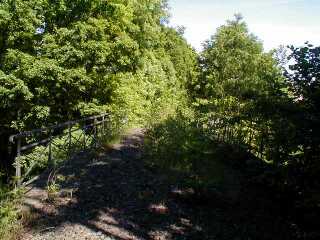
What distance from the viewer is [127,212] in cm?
830

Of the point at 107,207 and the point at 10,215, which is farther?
the point at 107,207

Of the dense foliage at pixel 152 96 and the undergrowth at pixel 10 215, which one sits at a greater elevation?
the dense foliage at pixel 152 96

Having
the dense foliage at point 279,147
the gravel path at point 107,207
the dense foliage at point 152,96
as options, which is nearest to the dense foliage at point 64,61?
the dense foliage at point 152,96

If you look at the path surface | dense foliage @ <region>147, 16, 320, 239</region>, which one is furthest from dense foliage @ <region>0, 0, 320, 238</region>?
the path surface

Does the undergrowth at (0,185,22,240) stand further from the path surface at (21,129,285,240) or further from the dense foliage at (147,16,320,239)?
the dense foliage at (147,16,320,239)

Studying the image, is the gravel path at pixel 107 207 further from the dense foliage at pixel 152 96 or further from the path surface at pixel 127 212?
the dense foliage at pixel 152 96

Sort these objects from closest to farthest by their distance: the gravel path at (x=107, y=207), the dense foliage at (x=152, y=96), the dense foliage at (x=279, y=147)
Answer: the gravel path at (x=107, y=207) → the dense foliage at (x=279, y=147) → the dense foliage at (x=152, y=96)

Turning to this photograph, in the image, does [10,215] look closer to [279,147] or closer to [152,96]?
[279,147]

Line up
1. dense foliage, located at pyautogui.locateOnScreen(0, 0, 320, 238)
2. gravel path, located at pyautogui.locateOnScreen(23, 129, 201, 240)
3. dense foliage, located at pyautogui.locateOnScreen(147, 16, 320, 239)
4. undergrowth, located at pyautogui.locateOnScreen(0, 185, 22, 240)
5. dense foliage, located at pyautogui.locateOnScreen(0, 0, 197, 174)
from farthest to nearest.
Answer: dense foliage, located at pyautogui.locateOnScreen(0, 0, 197, 174), dense foliage, located at pyautogui.locateOnScreen(0, 0, 320, 238), dense foliage, located at pyautogui.locateOnScreen(147, 16, 320, 239), gravel path, located at pyautogui.locateOnScreen(23, 129, 201, 240), undergrowth, located at pyautogui.locateOnScreen(0, 185, 22, 240)

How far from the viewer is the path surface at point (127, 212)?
728 centimetres

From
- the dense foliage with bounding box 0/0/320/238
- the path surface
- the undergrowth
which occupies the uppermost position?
the dense foliage with bounding box 0/0/320/238

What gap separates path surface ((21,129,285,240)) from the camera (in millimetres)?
7281

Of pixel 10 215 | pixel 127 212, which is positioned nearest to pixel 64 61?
pixel 127 212

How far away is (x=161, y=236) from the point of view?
24.3 ft
